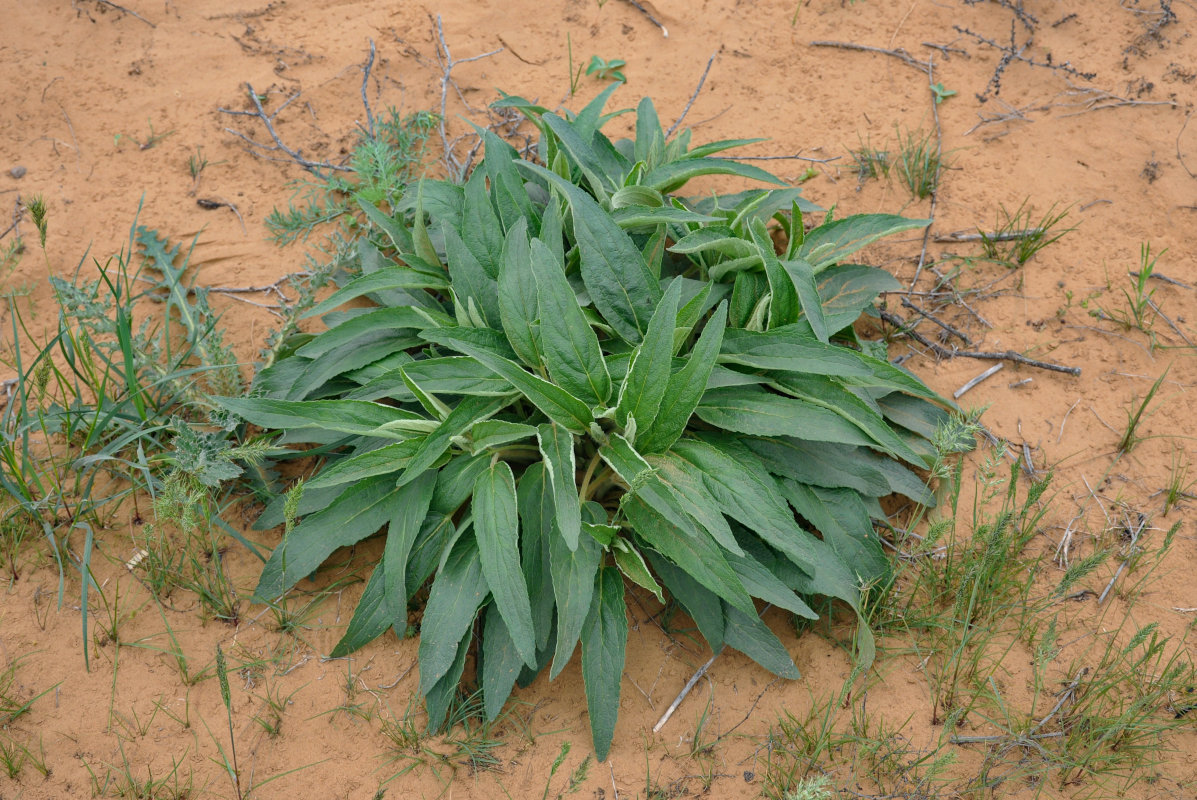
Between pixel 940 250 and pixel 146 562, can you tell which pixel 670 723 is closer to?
pixel 146 562

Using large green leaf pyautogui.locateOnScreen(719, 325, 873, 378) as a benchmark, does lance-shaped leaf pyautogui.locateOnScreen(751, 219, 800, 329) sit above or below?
above

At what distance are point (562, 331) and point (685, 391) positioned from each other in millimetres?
380

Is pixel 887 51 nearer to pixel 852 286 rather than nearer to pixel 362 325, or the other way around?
pixel 852 286

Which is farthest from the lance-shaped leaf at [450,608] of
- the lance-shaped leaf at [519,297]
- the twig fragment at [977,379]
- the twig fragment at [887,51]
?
the twig fragment at [887,51]

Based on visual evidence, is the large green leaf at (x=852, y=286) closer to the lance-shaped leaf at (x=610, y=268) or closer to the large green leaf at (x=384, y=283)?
the lance-shaped leaf at (x=610, y=268)

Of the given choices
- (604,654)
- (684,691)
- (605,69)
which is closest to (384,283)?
(604,654)

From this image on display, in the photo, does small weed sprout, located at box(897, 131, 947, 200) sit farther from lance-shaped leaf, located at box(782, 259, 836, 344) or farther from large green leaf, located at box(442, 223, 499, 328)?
large green leaf, located at box(442, 223, 499, 328)

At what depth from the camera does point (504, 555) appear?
7.59 ft

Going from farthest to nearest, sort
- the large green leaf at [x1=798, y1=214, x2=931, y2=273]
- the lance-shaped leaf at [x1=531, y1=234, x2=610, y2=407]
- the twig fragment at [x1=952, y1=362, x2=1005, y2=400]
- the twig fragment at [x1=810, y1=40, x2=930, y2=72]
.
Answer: the twig fragment at [x1=810, y1=40, x2=930, y2=72], the twig fragment at [x1=952, y1=362, x2=1005, y2=400], the large green leaf at [x1=798, y1=214, x2=931, y2=273], the lance-shaped leaf at [x1=531, y1=234, x2=610, y2=407]

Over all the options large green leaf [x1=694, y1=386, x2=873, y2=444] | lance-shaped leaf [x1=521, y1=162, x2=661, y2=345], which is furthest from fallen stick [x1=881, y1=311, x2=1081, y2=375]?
lance-shaped leaf [x1=521, y1=162, x2=661, y2=345]

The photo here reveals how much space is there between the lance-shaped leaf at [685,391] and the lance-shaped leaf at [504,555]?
42cm

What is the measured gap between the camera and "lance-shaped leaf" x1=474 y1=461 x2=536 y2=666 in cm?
226

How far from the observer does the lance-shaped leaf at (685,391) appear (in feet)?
7.61

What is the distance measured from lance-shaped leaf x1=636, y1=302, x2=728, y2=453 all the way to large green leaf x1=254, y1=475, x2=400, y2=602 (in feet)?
2.76
